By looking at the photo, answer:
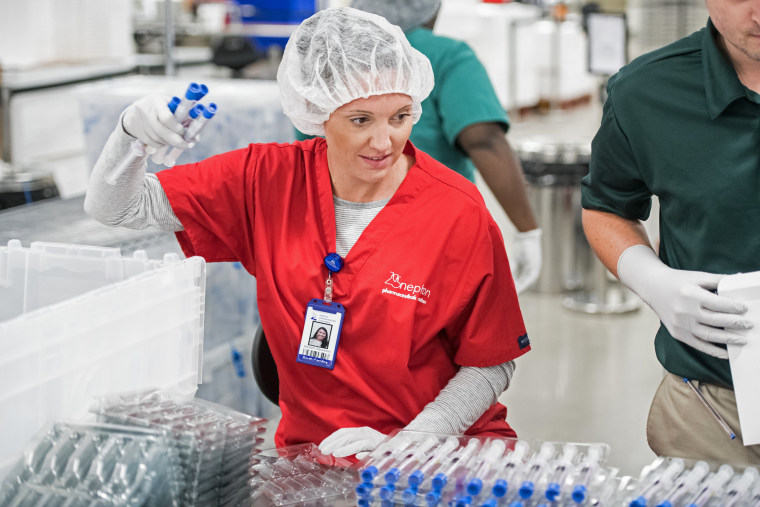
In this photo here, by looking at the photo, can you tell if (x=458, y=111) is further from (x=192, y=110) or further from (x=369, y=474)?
(x=369, y=474)

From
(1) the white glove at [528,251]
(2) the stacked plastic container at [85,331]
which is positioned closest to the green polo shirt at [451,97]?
(1) the white glove at [528,251]

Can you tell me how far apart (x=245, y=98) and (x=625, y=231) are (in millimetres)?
1698

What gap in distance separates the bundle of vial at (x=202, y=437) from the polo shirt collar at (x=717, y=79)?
2.84 feet

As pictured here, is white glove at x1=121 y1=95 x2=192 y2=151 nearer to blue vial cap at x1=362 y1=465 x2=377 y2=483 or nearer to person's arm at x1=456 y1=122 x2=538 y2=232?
blue vial cap at x1=362 y1=465 x2=377 y2=483

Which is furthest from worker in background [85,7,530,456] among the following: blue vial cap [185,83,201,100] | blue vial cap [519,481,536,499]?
blue vial cap [519,481,536,499]

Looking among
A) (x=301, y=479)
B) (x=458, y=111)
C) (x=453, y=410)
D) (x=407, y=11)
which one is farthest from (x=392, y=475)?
→ (x=407, y=11)

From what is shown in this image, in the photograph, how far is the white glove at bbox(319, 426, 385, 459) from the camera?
4.79 feet

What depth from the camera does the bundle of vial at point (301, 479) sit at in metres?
1.27

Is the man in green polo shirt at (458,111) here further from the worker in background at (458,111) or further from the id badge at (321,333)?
the id badge at (321,333)

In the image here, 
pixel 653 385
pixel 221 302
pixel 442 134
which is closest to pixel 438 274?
pixel 442 134

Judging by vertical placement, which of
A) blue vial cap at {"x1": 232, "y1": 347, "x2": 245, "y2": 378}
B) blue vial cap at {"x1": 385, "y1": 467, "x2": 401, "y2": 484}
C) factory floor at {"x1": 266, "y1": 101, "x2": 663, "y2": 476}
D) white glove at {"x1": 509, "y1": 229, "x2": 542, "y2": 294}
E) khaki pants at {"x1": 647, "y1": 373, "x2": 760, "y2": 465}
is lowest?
factory floor at {"x1": 266, "y1": 101, "x2": 663, "y2": 476}

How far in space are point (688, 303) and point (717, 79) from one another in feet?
1.18

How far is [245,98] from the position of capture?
2.98 m

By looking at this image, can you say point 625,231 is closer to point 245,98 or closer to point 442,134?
point 442,134
